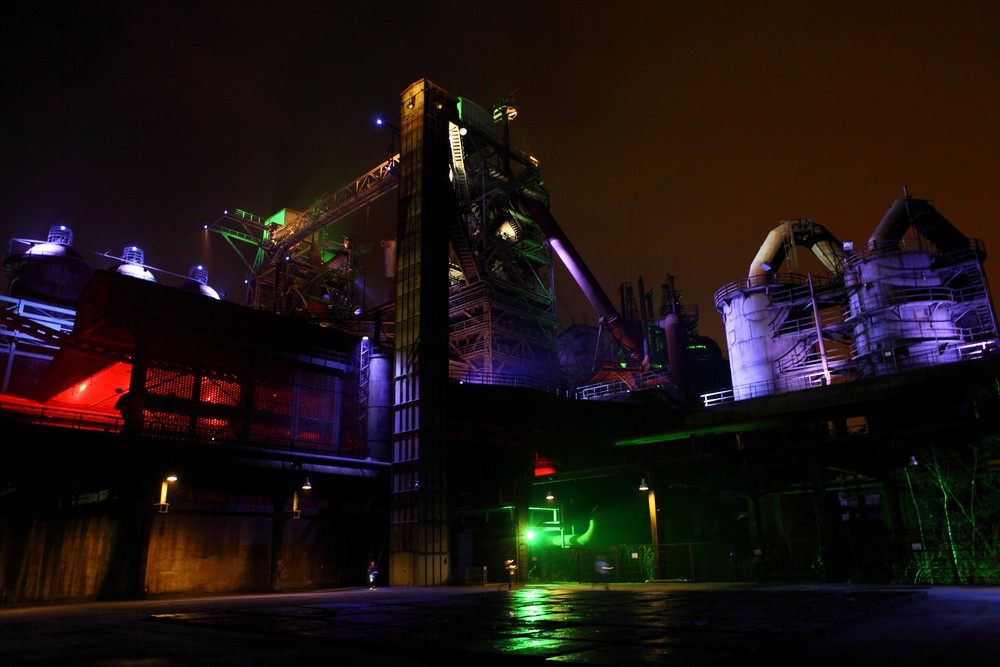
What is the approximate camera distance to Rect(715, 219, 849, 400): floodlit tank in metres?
46.5

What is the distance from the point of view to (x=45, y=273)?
5228cm

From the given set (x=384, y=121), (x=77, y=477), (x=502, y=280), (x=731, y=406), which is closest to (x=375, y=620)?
(x=77, y=477)

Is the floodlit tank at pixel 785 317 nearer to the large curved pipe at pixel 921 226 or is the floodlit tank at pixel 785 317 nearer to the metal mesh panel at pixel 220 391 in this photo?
the large curved pipe at pixel 921 226

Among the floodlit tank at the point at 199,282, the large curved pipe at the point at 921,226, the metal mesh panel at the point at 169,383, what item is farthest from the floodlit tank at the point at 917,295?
the floodlit tank at the point at 199,282

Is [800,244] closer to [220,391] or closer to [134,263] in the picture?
[220,391]

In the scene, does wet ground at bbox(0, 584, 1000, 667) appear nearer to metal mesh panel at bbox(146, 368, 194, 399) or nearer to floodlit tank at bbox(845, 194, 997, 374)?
metal mesh panel at bbox(146, 368, 194, 399)

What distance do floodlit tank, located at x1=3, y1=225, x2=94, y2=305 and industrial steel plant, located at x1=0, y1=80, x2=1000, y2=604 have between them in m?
0.18

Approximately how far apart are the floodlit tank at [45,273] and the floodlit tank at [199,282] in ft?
26.3

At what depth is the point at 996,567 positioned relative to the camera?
20.9 meters

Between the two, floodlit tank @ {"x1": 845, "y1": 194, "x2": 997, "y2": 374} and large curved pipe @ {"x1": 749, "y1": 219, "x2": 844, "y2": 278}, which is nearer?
floodlit tank @ {"x1": 845, "y1": 194, "x2": 997, "y2": 374}

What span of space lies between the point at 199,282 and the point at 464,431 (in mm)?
33010

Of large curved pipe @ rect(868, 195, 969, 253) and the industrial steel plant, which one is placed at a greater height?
large curved pipe @ rect(868, 195, 969, 253)

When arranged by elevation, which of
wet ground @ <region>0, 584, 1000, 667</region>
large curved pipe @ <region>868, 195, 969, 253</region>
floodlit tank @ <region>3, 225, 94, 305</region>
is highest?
floodlit tank @ <region>3, 225, 94, 305</region>


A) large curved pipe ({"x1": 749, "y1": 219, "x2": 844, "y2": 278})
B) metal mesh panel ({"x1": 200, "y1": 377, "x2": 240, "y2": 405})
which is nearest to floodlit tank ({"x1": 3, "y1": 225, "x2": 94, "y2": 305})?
metal mesh panel ({"x1": 200, "y1": 377, "x2": 240, "y2": 405})
